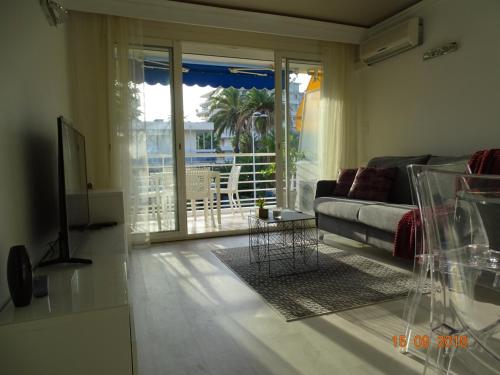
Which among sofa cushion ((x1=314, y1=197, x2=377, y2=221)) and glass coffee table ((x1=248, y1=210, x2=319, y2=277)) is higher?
sofa cushion ((x1=314, y1=197, x2=377, y2=221))

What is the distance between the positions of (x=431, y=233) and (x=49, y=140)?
214 cm

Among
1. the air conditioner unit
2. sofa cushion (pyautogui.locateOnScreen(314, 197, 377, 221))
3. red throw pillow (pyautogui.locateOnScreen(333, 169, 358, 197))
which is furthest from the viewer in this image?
red throw pillow (pyautogui.locateOnScreen(333, 169, 358, 197))

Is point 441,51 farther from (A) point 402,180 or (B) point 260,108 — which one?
(B) point 260,108

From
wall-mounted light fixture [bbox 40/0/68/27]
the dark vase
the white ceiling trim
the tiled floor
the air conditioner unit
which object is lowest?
the tiled floor

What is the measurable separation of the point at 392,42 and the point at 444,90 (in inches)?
33.5

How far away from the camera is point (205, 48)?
14.2 feet

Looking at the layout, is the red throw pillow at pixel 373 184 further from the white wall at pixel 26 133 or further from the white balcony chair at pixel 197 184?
the white wall at pixel 26 133

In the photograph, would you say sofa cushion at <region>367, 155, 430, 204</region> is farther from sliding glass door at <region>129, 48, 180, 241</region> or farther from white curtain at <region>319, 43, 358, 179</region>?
sliding glass door at <region>129, 48, 180, 241</region>

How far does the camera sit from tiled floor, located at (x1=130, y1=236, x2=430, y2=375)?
1.57 meters

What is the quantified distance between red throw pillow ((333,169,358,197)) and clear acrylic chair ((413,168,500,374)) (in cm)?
241

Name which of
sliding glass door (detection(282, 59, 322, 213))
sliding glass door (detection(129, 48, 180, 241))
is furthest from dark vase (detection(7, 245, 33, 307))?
sliding glass door (detection(282, 59, 322, 213))

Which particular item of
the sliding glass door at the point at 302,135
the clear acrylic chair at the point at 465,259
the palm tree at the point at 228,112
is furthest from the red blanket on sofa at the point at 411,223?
the palm tree at the point at 228,112

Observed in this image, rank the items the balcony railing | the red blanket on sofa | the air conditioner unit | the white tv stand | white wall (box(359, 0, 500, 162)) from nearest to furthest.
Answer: the white tv stand → the red blanket on sofa → white wall (box(359, 0, 500, 162)) → the air conditioner unit → the balcony railing

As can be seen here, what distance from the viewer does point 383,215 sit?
2795 millimetres
